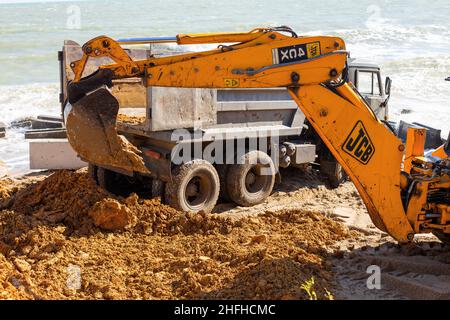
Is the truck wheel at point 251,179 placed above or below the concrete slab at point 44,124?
below

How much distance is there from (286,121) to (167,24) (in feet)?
124

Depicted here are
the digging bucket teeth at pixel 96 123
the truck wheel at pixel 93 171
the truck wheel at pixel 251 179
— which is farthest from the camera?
the truck wheel at pixel 93 171

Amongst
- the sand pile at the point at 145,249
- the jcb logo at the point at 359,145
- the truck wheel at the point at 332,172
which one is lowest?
the sand pile at the point at 145,249

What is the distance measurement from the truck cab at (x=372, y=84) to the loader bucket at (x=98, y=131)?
4851 millimetres

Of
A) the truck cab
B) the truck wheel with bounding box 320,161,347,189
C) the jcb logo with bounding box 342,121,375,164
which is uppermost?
the truck cab

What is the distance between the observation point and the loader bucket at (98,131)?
626 centimetres

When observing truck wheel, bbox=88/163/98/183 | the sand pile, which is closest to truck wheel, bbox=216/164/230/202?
the sand pile

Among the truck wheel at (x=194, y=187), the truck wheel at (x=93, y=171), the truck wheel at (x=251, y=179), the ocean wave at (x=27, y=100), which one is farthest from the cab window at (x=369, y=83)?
the ocean wave at (x=27, y=100)

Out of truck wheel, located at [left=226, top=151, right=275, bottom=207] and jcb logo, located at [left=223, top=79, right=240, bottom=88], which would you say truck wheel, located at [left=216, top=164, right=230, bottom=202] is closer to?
truck wheel, located at [left=226, top=151, right=275, bottom=207]

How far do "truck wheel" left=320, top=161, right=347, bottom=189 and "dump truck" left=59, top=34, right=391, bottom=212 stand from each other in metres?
0.02

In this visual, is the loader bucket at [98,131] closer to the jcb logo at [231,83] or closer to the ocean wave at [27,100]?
the jcb logo at [231,83]

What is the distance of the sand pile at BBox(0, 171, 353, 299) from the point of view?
5461 millimetres

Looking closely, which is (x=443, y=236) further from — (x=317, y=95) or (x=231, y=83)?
(x=231, y=83)
